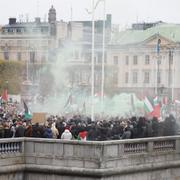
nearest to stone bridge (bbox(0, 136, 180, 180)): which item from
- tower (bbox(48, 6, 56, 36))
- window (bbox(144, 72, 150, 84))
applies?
window (bbox(144, 72, 150, 84))

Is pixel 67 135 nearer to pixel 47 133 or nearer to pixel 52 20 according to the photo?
pixel 47 133

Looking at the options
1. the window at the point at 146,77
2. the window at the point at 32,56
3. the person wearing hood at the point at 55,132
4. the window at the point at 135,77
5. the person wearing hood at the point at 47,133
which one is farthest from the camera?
the window at the point at 32,56

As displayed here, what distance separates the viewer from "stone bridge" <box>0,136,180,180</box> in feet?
83.3

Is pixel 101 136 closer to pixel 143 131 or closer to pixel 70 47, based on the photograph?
pixel 143 131

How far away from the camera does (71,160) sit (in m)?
25.6

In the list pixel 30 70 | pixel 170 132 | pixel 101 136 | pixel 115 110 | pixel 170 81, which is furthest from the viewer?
pixel 30 70

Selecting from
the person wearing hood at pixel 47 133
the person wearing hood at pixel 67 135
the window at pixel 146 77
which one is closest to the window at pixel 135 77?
A: the window at pixel 146 77

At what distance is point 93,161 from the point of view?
25.4 meters

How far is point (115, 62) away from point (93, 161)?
64373mm

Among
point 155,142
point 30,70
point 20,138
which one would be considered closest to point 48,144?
point 20,138

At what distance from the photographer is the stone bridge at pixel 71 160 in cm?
2538

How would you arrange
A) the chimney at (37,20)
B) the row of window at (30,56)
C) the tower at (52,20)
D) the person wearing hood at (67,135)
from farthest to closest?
the chimney at (37,20) < the tower at (52,20) < the row of window at (30,56) < the person wearing hood at (67,135)

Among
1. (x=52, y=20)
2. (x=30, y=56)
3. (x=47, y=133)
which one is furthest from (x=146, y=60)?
(x=47, y=133)

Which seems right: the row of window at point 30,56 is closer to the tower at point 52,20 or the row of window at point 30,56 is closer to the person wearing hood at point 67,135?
the tower at point 52,20
